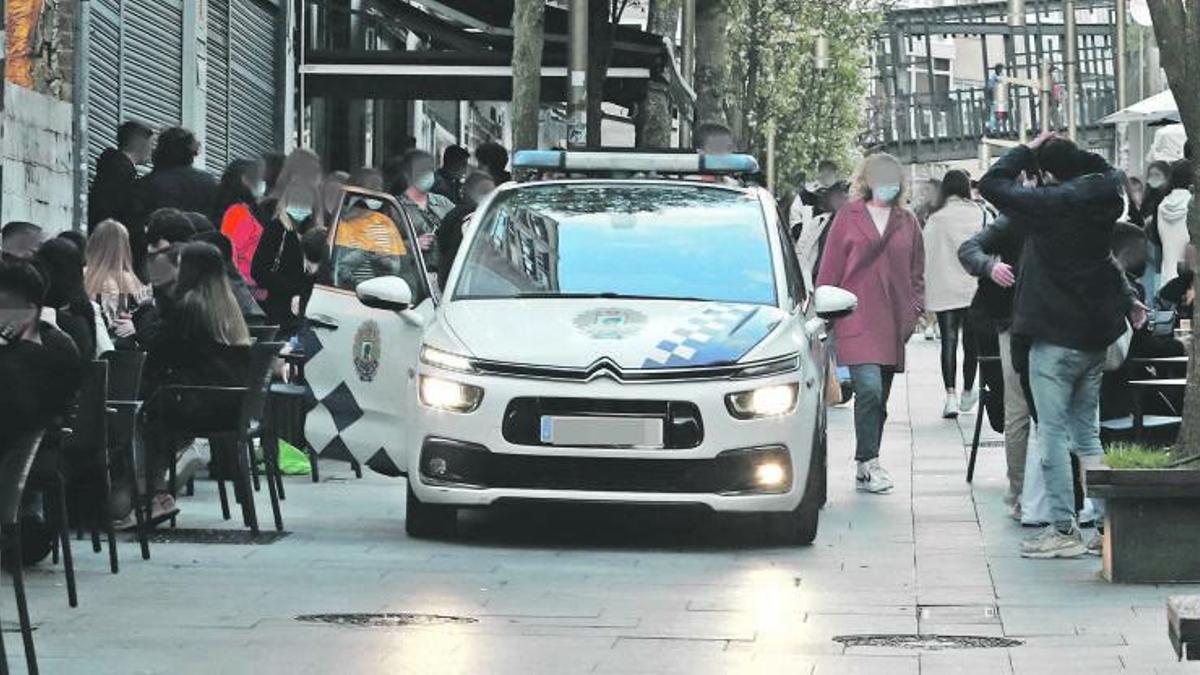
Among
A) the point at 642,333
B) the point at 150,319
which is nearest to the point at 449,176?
the point at 150,319

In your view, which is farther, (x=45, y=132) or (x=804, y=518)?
(x=45, y=132)

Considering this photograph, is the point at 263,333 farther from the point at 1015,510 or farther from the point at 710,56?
the point at 710,56

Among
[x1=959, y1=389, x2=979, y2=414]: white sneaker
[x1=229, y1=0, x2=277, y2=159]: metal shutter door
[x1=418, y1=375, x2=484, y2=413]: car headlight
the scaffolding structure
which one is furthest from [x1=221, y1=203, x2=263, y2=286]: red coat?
the scaffolding structure

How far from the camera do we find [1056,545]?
12609 mm

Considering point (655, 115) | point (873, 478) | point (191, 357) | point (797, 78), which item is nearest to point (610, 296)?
point (191, 357)

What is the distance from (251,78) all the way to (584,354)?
16.3 meters

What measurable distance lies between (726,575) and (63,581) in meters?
2.66

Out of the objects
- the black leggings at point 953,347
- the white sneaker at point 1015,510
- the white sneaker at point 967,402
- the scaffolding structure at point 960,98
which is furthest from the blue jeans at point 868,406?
the scaffolding structure at point 960,98

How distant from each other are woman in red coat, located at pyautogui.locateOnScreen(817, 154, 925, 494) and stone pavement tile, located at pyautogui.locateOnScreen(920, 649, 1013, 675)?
638 cm

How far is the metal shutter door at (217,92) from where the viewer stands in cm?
2612

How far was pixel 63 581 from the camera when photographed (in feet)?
37.1

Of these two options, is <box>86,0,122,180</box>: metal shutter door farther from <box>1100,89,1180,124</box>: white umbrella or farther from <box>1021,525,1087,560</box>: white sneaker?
<box>1100,89,1180,124</box>: white umbrella

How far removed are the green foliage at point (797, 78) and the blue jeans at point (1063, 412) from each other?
83.5 feet

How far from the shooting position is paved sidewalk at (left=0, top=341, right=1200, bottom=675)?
30.6ft
